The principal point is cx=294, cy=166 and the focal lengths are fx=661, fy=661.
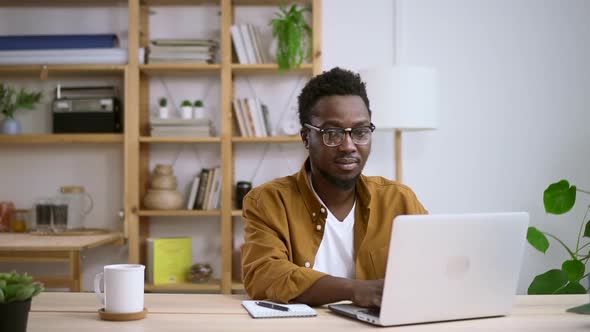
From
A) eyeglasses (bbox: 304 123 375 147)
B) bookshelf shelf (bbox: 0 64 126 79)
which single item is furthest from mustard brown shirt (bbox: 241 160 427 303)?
bookshelf shelf (bbox: 0 64 126 79)

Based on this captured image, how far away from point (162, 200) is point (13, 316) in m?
2.46

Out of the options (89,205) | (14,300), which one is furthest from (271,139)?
(14,300)

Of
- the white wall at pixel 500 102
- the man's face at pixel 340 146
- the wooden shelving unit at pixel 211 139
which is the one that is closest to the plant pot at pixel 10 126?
the wooden shelving unit at pixel 211 139

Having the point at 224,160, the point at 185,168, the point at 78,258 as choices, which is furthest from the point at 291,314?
the point at 185,168

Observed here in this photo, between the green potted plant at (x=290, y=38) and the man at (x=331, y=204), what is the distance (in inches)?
59.4

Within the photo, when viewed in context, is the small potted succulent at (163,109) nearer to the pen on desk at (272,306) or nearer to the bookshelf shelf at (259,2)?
the bookshelf shelf at (259,2)

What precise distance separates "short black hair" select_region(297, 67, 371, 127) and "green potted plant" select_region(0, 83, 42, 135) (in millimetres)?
2289

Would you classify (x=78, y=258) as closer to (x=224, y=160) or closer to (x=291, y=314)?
(x=224, y=160)

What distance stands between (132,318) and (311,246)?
0.68m

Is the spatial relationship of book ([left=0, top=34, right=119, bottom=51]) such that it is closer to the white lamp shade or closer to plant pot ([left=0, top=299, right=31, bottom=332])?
the white lamp shade

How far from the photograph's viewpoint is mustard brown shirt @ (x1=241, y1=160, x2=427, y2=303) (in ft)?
6.13

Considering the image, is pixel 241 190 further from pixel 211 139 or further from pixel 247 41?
pixel 247 41

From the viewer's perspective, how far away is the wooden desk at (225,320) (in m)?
1.35

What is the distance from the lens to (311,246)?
77.4 inches
